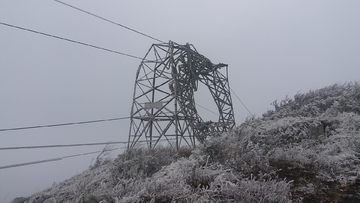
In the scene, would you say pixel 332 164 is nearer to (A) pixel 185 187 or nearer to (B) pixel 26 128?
(A) pixel 185 187

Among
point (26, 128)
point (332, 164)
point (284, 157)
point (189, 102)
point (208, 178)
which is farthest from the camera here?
point (189, 102)

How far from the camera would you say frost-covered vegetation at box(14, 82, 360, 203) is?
2902 mm

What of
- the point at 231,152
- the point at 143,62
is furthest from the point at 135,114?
the point at 231,152

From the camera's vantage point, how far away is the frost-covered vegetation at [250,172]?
2.90 m

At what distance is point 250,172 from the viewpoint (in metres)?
3.81

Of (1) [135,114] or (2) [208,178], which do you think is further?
(1) [135,114]

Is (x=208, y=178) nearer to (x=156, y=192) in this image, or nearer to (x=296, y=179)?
(x=156, y=192)

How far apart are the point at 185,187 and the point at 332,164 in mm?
2769

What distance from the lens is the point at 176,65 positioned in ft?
33.8

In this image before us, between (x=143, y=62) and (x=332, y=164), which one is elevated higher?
(x=143, y=62)

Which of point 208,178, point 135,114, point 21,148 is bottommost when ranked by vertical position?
point 208,178

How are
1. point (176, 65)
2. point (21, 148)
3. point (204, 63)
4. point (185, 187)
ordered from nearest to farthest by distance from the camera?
point (185, 187), point (21, 148), point (176, 65), point (204, 63)

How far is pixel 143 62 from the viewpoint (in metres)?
10.8

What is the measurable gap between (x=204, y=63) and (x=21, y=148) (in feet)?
32.8
